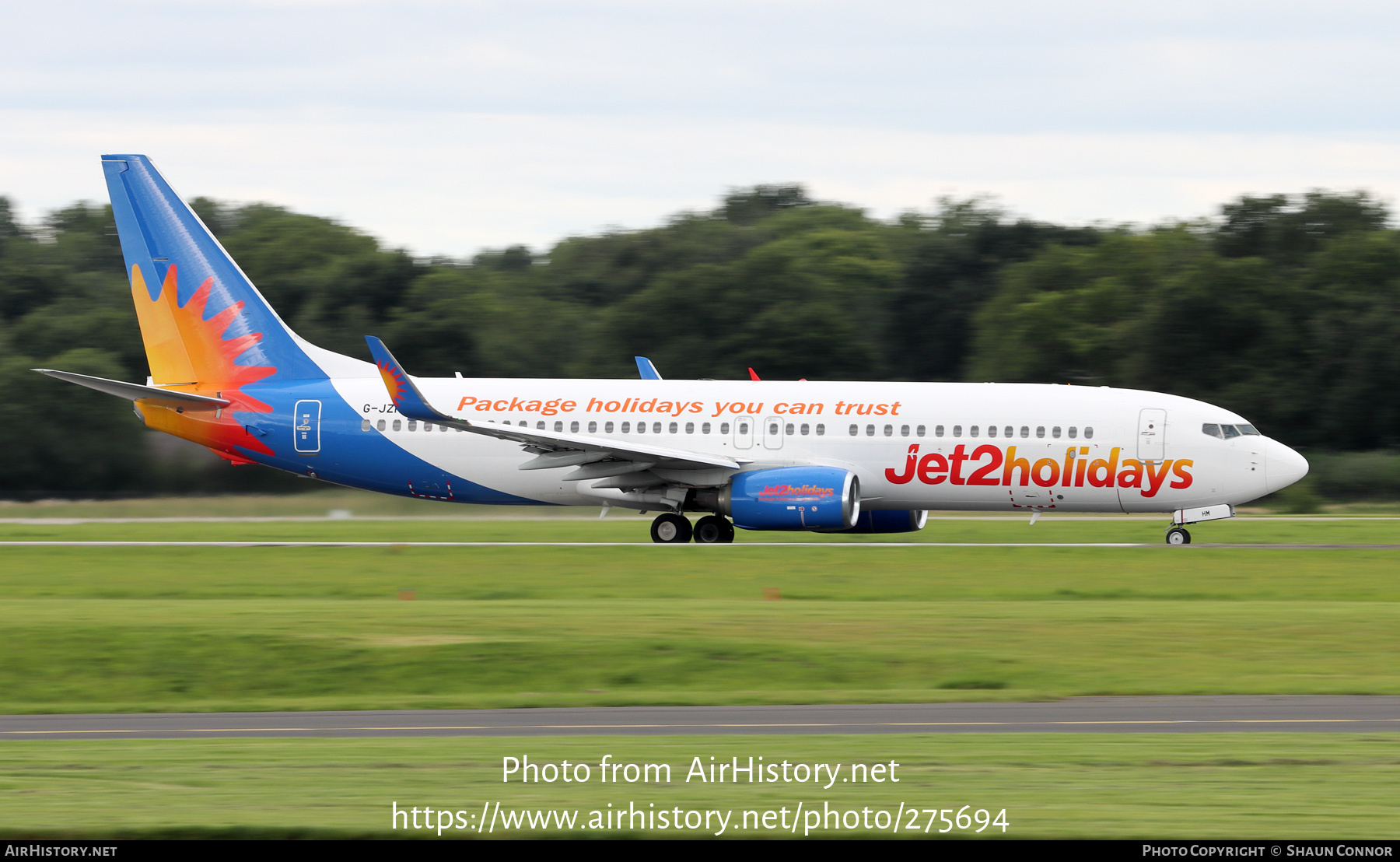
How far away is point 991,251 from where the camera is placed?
245 ft

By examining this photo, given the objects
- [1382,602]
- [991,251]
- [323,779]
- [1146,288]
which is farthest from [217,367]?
[991,251]

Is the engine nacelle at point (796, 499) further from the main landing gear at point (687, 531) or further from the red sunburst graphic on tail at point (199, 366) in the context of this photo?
the red sunburst graphic on tail at point (199, 366)

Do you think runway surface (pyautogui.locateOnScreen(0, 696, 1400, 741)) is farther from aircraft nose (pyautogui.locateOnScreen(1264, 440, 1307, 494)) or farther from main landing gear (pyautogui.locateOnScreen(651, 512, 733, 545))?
aircraft nose (pyautogui.locateOnScreen(1264, 440, 1307, 494))

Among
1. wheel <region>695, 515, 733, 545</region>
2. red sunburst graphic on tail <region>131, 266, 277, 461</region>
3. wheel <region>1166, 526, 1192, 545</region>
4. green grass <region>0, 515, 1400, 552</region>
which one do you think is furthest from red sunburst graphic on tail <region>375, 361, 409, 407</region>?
wheel <region>1166, 526, 1192, 545</region>

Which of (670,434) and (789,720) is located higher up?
(670,434)

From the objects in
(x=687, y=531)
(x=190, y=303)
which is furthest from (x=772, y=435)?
(x=190, y=303)

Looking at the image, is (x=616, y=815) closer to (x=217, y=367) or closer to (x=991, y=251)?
A: (x=217, y=367)

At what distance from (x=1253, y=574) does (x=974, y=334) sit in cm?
4339

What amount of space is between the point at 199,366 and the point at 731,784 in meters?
28.3

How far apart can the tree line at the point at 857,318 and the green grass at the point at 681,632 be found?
1703 centimetres

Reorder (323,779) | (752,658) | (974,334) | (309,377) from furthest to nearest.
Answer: (974,334), (309,377), (752,658), (323,779)

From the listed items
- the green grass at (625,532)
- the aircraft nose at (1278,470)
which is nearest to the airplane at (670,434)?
the aircraft nose at (1278,470)

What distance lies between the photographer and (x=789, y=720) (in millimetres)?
13711

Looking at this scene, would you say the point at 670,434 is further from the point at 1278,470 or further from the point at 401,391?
the point at 1278,470
